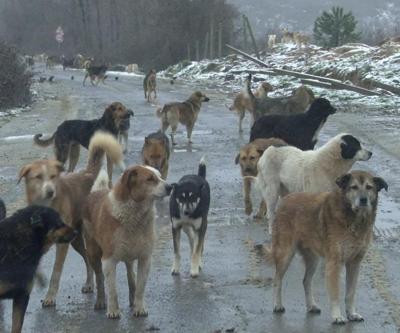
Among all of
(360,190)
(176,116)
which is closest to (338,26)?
(176,116)

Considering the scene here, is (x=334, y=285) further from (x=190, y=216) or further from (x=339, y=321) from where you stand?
(x=190, y=216)

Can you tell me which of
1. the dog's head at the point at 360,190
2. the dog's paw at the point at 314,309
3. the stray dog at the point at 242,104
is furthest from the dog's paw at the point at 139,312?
the stray dog at the point at 242,104

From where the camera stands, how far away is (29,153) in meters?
16.3

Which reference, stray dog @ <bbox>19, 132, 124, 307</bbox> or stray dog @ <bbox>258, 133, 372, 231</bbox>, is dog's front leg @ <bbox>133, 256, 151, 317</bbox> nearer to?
stray dog @ <bbox>19, 132, 124, 307</bbox>

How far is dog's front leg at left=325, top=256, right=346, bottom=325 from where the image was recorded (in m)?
6.35

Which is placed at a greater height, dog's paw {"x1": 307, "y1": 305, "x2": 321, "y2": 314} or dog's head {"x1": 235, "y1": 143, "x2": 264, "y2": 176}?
dog's head {"x1": 235, "y1": 143, "x2": 264, "y2": 176}

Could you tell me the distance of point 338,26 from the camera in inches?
1602

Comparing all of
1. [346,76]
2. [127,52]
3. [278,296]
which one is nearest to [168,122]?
[278,296]

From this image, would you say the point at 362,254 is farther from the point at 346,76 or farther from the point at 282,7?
the point at 282,7

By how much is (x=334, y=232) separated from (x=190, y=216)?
1924mm

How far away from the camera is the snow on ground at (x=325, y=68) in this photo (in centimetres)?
2520

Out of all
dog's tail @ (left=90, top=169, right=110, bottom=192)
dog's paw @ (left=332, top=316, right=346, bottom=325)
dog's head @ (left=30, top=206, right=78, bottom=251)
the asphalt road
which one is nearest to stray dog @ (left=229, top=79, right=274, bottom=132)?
the asphalt road

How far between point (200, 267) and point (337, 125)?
1181cm

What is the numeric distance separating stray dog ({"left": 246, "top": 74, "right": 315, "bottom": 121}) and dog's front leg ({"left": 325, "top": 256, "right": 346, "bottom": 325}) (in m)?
9.89
